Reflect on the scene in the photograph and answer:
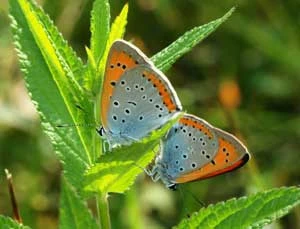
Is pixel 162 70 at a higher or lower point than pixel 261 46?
higher

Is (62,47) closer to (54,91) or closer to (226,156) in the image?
(54,91)

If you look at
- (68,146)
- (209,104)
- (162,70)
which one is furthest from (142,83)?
(209,104)

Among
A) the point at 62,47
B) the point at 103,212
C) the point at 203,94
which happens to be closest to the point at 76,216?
the point at 103,212

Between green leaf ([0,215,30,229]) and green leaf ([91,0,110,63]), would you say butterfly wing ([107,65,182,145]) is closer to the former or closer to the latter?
green leaf ([91,0,110,63])

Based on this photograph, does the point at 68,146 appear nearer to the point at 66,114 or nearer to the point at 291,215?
the point at 66,114

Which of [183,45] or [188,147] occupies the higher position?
[183,45]

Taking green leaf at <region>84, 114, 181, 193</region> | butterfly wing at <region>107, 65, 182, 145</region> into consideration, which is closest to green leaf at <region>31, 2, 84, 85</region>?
butterfly wing at <region>107, 65, 182, 145</region>
